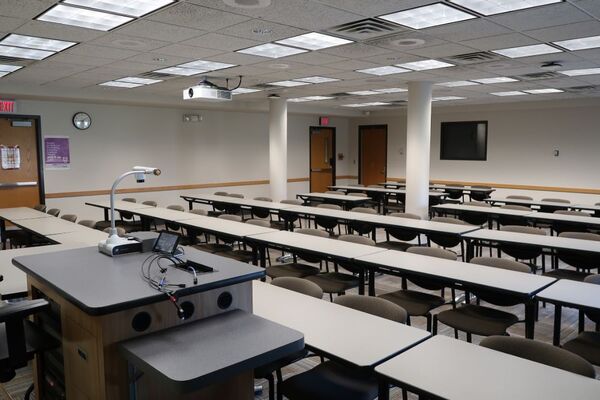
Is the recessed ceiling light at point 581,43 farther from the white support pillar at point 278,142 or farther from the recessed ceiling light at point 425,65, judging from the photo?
the white support pillar at point 278,142

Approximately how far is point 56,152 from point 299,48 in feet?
19.4

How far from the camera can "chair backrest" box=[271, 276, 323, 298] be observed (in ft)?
9.76

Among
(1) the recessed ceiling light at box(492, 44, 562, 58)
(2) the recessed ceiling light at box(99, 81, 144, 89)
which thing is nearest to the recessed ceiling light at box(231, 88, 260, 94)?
(2) the recessed ceiling light at box(99, 81, 144, 89)

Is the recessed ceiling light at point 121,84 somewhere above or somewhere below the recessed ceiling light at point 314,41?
above

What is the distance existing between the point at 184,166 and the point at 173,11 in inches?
282

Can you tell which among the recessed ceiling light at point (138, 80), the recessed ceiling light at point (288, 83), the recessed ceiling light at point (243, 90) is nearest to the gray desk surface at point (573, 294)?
the recessed ceiling light at point (288, 83)

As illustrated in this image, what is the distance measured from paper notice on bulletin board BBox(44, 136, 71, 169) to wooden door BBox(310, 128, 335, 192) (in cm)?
650

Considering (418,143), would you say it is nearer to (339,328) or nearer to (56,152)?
(339,328)

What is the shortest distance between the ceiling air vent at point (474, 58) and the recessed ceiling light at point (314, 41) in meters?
→ 1.59

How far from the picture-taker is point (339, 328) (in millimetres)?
2330

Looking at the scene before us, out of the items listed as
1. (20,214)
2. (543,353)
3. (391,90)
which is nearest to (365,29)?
(543,353)

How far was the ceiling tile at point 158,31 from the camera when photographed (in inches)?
160

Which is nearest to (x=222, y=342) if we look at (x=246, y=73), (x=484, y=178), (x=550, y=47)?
(x=550, y=47)

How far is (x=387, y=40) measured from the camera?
15.3 ft
